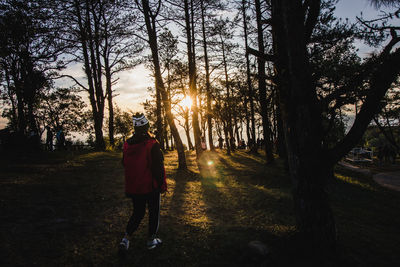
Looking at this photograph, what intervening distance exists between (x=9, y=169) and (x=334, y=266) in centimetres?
1130

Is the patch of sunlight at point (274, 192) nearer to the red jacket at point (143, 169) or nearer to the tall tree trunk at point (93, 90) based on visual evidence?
the red jacket at point (143, 169)

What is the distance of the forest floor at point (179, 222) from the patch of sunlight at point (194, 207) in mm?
22

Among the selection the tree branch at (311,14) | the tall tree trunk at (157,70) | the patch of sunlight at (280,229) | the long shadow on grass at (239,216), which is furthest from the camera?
the tall tree trunk at (157,70)

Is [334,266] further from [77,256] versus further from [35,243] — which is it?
[35,243]

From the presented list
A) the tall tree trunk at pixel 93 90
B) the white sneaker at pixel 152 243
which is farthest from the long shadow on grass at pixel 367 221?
the tall tree trunk at pixel 93 90

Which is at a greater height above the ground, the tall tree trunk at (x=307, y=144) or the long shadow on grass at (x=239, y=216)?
the tall tree trunk at (x=307, y=144)

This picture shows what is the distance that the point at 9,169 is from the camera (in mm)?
9156

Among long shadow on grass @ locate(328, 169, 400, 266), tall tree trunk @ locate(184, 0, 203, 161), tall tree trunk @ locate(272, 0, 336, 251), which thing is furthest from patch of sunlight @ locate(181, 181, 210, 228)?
tall tree trunk @ locate(184, 0, 203, 161)

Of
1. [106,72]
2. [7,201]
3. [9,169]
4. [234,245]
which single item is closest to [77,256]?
[234,245]

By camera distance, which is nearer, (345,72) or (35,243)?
(35,243)

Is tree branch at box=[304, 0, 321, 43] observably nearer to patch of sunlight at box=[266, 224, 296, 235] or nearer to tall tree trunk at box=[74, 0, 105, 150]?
patch of sunlight at box=[266, 224, 296, 235]

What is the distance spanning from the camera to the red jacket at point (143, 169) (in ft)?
11.2

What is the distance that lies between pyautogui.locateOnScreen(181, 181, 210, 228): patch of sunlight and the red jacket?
1.91 metres

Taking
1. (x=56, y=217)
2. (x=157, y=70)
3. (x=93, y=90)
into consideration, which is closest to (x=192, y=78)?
(x=157, y=70)
